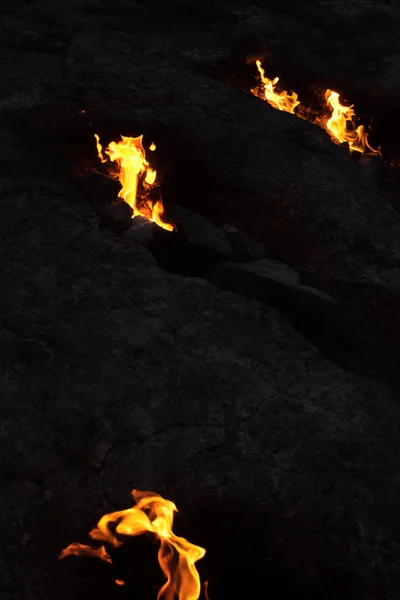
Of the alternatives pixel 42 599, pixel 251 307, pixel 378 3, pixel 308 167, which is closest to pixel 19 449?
pixel 42 599

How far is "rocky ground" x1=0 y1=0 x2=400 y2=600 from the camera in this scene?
A: 3291 mm

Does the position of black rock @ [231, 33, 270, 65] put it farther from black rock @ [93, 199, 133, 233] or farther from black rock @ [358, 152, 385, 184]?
black rock @ [93, 199, 133, 233]

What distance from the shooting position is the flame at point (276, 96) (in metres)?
7.30

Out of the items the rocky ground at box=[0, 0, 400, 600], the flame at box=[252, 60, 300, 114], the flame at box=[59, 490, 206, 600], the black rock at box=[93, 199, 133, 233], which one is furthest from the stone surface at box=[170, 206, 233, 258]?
the flame at box=[252, 60, 300, 114]

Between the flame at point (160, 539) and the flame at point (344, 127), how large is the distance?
5409 millimetres

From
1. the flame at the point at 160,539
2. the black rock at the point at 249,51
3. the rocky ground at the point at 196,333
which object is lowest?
the flame at the point at 160,539

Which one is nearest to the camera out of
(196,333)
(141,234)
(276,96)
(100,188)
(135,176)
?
(196,333)

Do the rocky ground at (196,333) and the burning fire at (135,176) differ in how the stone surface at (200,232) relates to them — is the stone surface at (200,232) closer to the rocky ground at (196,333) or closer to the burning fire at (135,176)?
the rocky ground at (196,333)

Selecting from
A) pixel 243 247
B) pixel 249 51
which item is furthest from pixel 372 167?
pixel 243 247

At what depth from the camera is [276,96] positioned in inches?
290

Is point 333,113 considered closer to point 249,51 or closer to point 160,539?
point 249,51

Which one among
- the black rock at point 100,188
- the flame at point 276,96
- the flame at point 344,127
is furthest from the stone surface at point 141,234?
the flame at point 344,127

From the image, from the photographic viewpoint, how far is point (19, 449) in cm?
340

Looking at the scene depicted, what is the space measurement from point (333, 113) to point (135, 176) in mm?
3237
